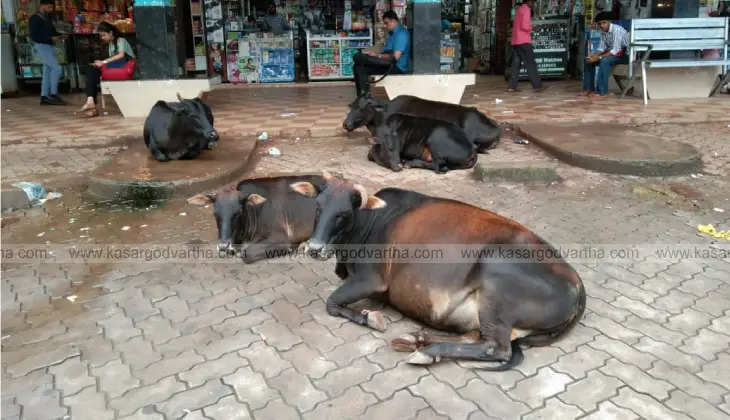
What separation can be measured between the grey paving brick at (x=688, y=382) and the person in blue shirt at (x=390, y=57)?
7408mm

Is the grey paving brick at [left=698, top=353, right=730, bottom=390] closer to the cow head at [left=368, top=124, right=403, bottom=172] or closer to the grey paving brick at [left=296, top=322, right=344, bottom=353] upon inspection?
the grey paving brick at [left=296, top=322, right=344, bottom=353]

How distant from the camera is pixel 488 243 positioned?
3.47m

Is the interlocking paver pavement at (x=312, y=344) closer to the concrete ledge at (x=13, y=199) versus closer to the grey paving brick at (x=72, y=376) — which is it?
the grey paving brick at (x=72, y=376)

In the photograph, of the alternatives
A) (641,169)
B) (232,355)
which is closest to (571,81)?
(641,169)

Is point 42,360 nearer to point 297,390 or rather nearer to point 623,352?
point 297,390

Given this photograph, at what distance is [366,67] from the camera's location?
10.6m

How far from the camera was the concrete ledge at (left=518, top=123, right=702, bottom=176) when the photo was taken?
6742mm

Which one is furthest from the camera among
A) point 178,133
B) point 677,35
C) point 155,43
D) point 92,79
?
point 677,35

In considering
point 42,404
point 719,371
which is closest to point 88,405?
point 42,404

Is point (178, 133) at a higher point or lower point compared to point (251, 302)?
higher

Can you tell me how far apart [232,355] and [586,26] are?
13077 millimetres

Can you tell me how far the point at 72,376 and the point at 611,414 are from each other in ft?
9.11

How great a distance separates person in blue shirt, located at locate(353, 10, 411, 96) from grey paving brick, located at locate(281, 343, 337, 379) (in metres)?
7.01

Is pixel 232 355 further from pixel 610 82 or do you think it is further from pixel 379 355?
pixel 610 82
